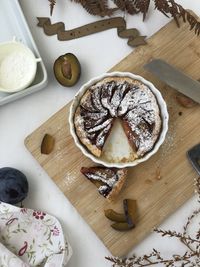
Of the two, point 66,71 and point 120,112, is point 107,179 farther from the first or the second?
point 66,71

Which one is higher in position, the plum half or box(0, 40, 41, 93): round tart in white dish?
box(0, 40, 41, 93): round tart in white dish

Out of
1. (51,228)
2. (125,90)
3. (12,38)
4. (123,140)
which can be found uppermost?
(12,38)

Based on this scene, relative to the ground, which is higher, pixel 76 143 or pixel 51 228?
pixel 76 143

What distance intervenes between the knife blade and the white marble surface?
0.11 m

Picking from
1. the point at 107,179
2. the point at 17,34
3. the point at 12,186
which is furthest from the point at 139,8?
the point at 12,186

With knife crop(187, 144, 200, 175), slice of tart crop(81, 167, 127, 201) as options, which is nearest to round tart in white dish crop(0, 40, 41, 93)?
slice of tart crop(81, 167, 127, 201)

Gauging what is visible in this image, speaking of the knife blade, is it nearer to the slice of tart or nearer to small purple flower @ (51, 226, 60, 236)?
the slice of tart

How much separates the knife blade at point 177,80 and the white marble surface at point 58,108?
0.36 ft

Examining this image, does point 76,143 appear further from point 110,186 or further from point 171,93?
point 171,93

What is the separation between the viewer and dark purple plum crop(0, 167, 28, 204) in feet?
4.15

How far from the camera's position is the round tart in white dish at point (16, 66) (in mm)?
Result: 1297

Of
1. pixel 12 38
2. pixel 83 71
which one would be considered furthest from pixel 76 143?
pixel 12 38

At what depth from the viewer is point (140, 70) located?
1341 mm

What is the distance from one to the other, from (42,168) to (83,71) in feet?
0.84
